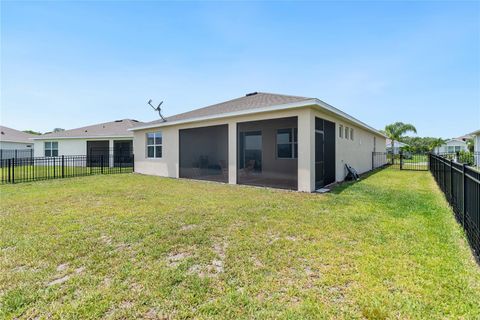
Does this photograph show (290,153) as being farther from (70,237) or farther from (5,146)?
(5,146)

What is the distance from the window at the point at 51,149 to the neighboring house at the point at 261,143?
1181cm

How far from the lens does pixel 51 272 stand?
9.24 feet

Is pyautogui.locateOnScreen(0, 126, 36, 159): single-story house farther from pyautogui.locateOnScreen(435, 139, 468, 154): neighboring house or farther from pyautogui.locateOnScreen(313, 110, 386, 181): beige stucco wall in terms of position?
pyautogui.locateOnScreen(435, 139, 468, 154): neighboring house

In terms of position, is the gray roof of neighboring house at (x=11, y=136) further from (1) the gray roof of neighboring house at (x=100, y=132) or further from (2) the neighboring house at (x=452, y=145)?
(2) the neighboring house at (x=452, y=145)

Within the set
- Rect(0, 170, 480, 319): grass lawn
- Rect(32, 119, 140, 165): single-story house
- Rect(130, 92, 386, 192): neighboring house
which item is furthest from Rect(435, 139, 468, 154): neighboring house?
Rect(32, 119, 140, 165): single-story house

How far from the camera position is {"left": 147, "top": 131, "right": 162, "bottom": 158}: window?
13.7 meters

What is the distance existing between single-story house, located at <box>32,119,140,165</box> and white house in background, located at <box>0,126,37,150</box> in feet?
17.2

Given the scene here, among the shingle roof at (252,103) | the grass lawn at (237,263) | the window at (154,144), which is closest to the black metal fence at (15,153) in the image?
the window at (154,144)

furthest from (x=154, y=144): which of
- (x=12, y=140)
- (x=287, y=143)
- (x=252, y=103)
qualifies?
(x=12, y=140)

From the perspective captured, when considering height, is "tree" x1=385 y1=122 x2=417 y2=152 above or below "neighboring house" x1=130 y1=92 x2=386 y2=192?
above

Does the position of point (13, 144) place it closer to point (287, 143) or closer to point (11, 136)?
point (11, 136)

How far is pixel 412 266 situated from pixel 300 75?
40.4ft

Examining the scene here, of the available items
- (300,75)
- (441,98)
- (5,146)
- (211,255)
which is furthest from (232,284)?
(5,146)

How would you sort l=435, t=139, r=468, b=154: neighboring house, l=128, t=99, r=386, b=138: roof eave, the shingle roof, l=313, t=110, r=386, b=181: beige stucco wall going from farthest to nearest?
l=435, t=139, r=468, b=154: neighboring house, l=313, t=110, r=386, b=181: beige stucco wall, the shingle roof, l=128, t=99, r=386, b=138: roof eave
